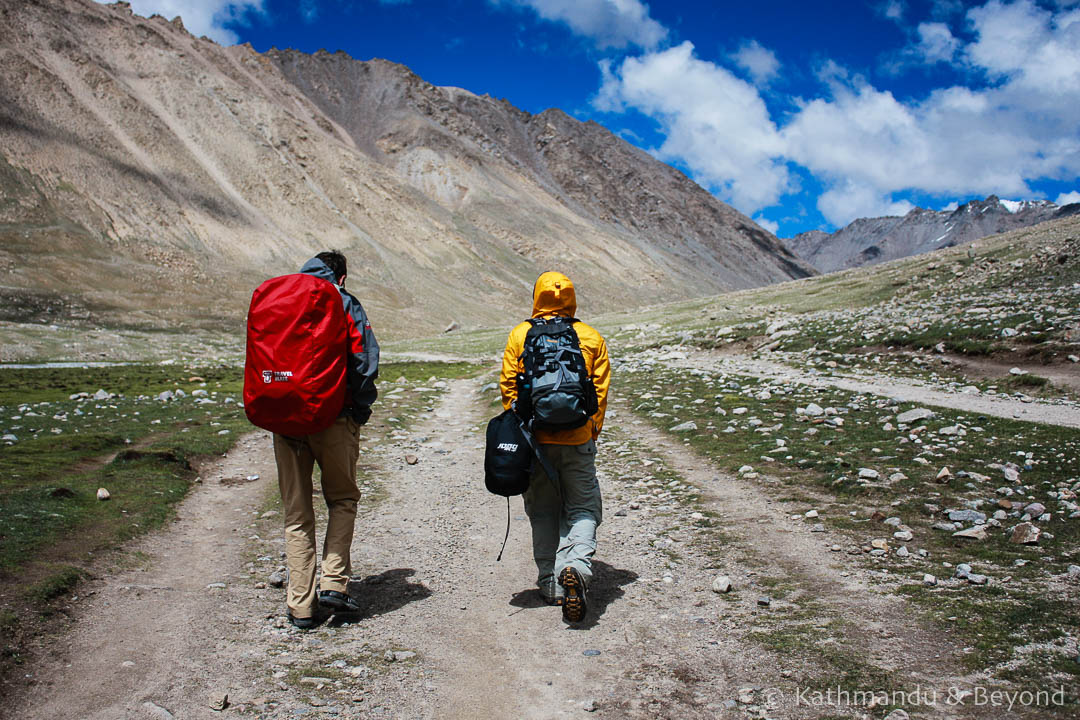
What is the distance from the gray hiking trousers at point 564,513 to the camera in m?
6.16

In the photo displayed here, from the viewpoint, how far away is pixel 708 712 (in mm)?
4270

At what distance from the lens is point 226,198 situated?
90.8 meters

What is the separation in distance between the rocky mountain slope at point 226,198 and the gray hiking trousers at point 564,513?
5937 centimetres

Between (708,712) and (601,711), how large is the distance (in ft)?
2.29

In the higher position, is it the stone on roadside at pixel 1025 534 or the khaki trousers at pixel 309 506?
the stone on roadside at pixel 1025 534

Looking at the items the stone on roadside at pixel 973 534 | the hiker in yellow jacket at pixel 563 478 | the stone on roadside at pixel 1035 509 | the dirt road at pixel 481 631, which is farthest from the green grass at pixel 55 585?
the stone on roadside at pixel 1035 509

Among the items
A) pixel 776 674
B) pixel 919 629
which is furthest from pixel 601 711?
pixel 919 629

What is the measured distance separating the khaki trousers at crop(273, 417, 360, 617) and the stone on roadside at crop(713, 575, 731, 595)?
347 centimetres

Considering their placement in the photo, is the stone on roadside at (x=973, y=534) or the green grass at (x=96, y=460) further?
the green grass at (x=96, y=460)

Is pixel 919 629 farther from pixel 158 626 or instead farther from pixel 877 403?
pixel 877 403

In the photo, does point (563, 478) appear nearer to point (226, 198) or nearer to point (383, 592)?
point (383, 592)

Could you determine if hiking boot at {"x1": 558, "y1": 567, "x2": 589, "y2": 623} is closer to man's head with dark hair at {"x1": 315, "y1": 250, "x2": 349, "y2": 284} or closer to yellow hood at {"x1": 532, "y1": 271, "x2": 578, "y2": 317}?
yellow hood at {"x1": 532, "y1": 271, "x2": 578, "y2": 317}

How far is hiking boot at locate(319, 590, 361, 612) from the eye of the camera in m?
5.84

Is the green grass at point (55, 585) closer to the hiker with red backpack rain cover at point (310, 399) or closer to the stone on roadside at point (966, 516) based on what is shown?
the hiker with red backpack rain cover at point (310, 399)
